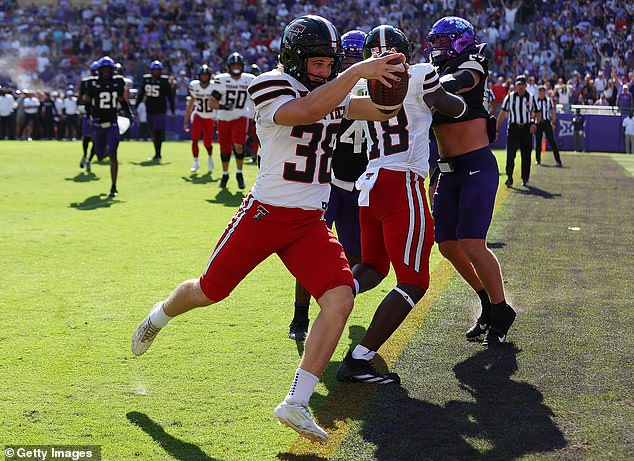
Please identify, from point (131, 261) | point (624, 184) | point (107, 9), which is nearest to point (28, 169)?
point (131, 261)

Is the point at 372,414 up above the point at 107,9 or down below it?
below

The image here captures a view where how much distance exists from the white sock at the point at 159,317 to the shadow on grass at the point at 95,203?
736 cm

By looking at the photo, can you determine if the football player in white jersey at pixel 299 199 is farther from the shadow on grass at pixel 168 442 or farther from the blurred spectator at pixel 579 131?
the blurred spectator at pixel 579 131

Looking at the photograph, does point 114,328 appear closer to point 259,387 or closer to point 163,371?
point 163,371

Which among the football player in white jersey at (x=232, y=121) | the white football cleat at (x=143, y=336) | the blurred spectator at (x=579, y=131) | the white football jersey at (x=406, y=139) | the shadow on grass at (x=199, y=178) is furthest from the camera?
the blurred spectator at (x=579, y=131)

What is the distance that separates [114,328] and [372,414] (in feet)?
7.15

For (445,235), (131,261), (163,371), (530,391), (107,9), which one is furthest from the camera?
(107,9)

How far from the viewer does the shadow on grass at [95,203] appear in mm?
11688

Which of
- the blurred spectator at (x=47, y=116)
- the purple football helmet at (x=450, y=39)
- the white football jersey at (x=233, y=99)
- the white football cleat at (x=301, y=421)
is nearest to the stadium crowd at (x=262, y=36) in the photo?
the blurred spectator at (x=47, y=116)

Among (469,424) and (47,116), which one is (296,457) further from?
(47,116)

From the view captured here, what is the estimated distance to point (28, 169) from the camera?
1683cm

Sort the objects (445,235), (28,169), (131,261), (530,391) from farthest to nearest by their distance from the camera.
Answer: (28,169), (131,261), (445,235), (530,391)

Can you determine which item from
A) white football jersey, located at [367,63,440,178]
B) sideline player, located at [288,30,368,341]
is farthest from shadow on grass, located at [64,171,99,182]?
white football jersey, located at [367,63,440,178]

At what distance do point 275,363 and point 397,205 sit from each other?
110 centimetres
